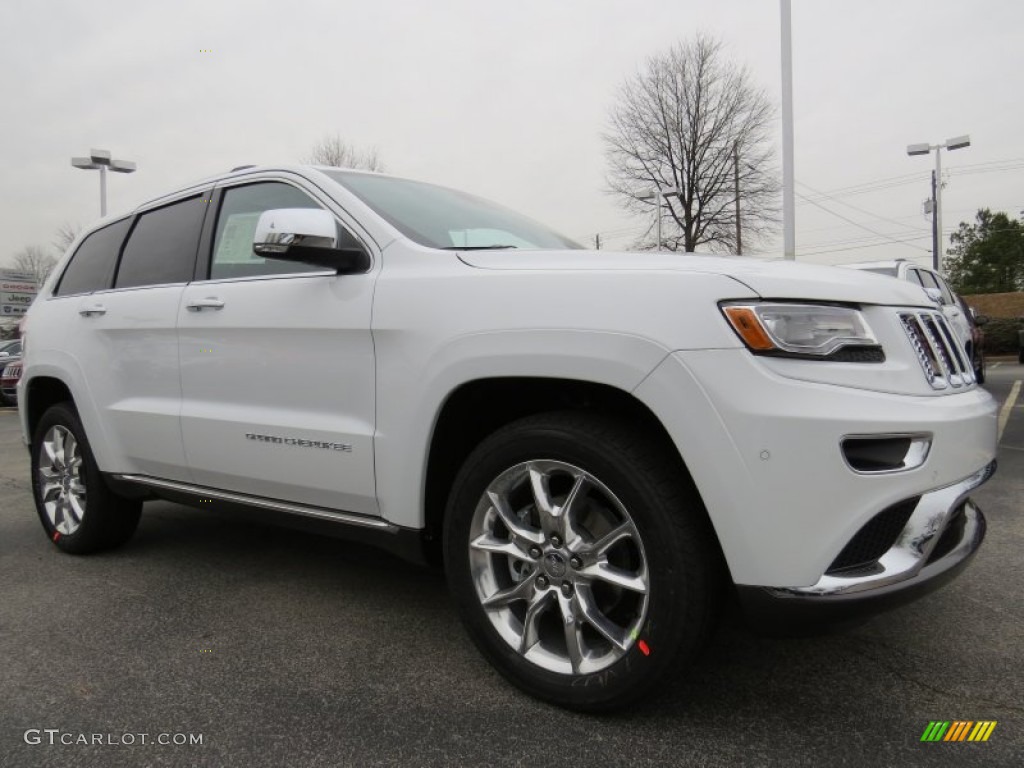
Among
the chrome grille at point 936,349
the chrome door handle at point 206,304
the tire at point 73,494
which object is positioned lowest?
the tire at point 73,494

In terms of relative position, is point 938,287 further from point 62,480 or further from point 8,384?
point 8,384

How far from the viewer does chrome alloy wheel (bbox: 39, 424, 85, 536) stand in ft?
12.6

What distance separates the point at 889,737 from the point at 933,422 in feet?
2.84

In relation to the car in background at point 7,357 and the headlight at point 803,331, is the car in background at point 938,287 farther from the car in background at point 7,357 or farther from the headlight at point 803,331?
the car in background at point 7,357

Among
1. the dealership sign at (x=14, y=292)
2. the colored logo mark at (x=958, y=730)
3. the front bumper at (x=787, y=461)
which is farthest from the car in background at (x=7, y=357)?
the dealership sign at (x=14, y=292)

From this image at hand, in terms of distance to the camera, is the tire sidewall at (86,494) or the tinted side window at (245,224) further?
the tire sidewall at (86,494)

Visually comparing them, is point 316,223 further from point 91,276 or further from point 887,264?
point 887,264

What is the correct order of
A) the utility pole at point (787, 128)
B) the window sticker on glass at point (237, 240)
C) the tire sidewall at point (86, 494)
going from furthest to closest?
the utility pole at point (787, 128) → the tire sidewall at point (86, 494) → the window sticker on glass at point (237, 240)

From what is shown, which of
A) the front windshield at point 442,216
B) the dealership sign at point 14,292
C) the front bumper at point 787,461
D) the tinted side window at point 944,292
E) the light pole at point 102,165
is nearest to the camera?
the front bumper at point 787,461

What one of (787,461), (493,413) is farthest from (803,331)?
(493,413)

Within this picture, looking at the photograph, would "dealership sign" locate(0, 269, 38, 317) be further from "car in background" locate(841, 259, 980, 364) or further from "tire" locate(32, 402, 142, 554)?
"car in background" locate(841, 259, 980, 364)

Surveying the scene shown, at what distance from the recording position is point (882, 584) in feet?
5.72

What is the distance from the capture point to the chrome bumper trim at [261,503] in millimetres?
2518

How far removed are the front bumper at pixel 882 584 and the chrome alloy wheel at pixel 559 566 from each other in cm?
32
